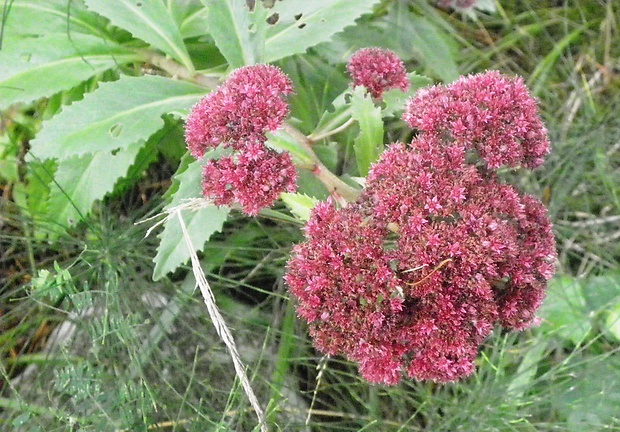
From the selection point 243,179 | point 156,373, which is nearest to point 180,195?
point 243,179

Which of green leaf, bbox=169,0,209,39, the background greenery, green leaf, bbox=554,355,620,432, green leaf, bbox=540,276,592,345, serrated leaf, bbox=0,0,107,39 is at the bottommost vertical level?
green leaf, bbox=554,355,620,432

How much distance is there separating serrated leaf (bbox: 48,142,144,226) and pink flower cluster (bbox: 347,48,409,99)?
1.86ft

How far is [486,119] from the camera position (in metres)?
0.91

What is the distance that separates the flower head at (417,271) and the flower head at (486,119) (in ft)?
0.15

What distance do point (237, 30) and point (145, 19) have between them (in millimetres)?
206

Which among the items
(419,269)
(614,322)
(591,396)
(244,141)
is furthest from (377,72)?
(591,396)

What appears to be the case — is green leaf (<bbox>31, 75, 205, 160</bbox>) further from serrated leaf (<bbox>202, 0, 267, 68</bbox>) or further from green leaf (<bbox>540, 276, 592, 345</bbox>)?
green leaf (<bbox>540, 276, 592, 345</bbox>)

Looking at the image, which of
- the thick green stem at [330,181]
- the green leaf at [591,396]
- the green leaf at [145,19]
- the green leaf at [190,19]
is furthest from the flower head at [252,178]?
the green leaf at [591,396]

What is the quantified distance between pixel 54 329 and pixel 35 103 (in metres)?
0.62

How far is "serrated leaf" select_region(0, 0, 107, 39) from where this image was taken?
1.28 metres

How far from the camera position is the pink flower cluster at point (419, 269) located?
82 cm

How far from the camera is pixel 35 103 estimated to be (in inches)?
64.2

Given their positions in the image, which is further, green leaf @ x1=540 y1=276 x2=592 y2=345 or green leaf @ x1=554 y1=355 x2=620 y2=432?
green leaf @ x1=540 y1=276 x2=592 y2=345

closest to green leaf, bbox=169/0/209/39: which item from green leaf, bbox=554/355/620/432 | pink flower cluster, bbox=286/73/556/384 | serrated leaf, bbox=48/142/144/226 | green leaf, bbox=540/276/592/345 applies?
serrated leaf, bbox=48/142/144/226
